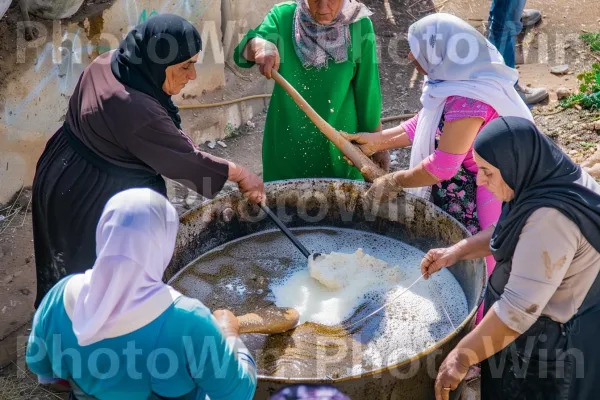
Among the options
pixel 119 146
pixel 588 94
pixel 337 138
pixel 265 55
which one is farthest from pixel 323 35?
pixel 588 94

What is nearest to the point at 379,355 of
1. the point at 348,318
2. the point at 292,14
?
the point at 348,318

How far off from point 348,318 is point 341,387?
1.92 feet

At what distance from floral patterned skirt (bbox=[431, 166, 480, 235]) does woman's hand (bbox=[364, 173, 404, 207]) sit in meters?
0.20

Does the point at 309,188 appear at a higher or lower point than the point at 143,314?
lower

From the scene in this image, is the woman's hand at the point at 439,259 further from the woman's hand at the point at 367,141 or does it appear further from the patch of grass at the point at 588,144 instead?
the patch of grass at the point at 588,144

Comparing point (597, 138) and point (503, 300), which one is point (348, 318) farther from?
point (597, 138)

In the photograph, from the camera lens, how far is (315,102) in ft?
11.8

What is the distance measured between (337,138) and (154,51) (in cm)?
108

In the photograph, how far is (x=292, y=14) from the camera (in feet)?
11.5

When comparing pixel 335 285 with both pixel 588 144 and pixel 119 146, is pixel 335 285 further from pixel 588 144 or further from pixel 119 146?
pixel 588 144

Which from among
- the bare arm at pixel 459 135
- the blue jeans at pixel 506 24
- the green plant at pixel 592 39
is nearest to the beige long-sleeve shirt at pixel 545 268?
the bare arm at pixel 459 135

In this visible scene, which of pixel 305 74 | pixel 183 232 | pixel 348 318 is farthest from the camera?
pixel 305 74

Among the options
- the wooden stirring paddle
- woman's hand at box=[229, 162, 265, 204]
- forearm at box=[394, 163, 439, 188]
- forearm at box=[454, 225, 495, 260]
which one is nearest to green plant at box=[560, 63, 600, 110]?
forearm at box=[394, 163, 439, 188]

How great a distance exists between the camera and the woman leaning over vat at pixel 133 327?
6.07ft
